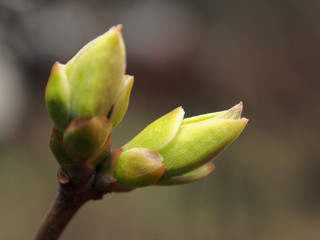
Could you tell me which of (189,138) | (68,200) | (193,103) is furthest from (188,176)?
(193,103)

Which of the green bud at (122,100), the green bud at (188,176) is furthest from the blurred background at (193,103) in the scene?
the green bud at (122,100)

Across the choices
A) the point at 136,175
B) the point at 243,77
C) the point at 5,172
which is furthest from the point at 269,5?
the point at 136,175

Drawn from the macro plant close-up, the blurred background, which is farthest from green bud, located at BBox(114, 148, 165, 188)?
the blurred background

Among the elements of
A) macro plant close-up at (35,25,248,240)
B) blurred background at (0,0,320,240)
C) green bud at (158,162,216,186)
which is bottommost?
blurred background at (0,0,320,240)

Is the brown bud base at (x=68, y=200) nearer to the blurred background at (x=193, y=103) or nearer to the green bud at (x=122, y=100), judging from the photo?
the green bud at (x=122, y=100)

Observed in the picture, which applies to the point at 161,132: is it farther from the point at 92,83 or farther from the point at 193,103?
the point at 193,103

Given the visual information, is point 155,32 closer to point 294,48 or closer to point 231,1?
point 231,1

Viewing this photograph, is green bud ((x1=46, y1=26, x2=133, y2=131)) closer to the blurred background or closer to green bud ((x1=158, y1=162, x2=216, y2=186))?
green bud ((x1=158, y1=162, x2=216, y2=186))
